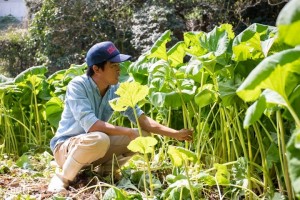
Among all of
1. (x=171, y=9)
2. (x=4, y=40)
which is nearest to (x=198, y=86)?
(x=171, y=9)

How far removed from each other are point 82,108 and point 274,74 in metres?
1.50

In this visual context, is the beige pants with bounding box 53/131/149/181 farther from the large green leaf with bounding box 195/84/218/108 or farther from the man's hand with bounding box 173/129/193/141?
the large green leaf with bounding box 195/84/218/108

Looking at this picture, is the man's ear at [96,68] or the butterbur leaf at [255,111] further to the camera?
the man's ear at [96,68]

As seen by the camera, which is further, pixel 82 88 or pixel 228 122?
pixel 82 88

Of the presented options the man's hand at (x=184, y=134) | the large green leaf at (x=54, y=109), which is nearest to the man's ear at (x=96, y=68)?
the man's hand at (x=184, y=134)

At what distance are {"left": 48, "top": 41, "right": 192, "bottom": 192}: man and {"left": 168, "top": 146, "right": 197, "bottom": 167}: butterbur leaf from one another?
33cm

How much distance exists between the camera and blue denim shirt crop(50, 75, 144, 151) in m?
2.57

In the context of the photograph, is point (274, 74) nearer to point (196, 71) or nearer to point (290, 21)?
point (290, 21)

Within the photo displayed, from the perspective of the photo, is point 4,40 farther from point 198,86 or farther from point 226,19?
point 198,86

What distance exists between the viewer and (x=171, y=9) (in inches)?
269

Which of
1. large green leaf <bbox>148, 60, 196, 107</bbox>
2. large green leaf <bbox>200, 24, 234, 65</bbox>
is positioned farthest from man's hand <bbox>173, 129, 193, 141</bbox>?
large green leaf <bbox>200, 24, 234, 65</bbox>

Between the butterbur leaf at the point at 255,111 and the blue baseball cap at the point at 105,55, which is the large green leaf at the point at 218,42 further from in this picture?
the butterbur leaf at the point at 255,111

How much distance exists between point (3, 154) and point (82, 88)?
1.29 metres

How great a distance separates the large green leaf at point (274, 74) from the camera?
1083 mm
